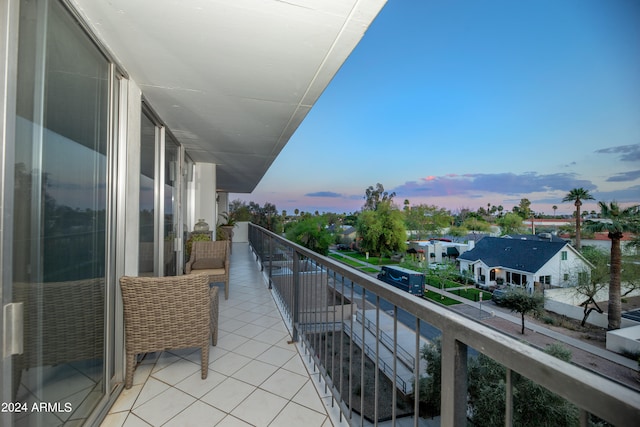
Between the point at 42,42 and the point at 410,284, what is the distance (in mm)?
15847

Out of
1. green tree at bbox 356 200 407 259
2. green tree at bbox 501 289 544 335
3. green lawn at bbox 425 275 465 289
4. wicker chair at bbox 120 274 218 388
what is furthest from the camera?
green tree at bbox 356 200 407 259

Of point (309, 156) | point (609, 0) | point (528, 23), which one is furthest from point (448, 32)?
point (309, 156)

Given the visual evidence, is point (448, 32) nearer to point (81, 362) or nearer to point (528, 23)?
point (528, 23)

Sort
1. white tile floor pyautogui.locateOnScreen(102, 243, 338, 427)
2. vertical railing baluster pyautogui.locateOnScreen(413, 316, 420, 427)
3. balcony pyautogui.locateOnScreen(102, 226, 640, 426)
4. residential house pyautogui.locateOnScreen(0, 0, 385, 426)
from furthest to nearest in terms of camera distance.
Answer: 1. white tile floor pyautogui.locateOnScreen(102, 243, 338, 427)
2. residential house pyautogui.locateOnScreen(0, 0, 385, 426)
3. vertical railing baluster pyautogui.locateOnScreen(413, 316, 420, 427)
4. balcony pyautogui.locateOnScreen(102, 226, 640, 426)

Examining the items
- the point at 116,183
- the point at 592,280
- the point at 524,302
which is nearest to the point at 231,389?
the point at 116,183

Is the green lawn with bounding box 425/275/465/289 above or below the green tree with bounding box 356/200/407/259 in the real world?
below

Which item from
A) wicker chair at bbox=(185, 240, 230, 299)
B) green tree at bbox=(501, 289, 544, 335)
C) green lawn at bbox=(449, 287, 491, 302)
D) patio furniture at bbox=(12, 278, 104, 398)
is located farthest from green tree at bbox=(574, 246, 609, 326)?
patio furniture at bbox=(12, 278, 104, 398)

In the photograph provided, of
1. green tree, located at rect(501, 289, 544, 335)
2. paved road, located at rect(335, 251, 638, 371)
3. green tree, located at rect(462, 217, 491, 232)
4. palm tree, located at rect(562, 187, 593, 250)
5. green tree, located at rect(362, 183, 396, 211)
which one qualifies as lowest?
paved road, located at rect(335, 251, 638, 371)

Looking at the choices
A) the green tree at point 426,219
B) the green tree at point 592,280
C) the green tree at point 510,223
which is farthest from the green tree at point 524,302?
the green tree at point 426,219

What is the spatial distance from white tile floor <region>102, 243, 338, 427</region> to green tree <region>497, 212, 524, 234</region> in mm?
34941

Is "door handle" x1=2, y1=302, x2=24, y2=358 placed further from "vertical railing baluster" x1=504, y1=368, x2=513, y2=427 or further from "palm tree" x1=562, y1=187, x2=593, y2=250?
"palm tree" x1=562, y1=187, x2=593, y2=250

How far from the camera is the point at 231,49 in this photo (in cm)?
179

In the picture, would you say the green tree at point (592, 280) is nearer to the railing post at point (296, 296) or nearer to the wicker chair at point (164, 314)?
the railing post at point (296, 296)

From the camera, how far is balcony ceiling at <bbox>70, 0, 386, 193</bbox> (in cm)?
144
